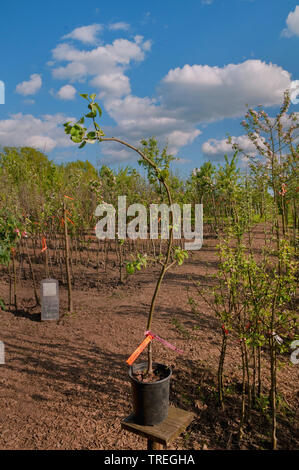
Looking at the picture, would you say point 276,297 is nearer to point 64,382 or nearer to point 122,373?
point 122,373

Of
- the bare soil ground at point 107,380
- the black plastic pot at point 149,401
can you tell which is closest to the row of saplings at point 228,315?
the black plastic pot at point 149,401

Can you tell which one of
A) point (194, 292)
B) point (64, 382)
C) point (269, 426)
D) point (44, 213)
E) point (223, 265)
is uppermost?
point (44, 213)

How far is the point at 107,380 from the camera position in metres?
3.36

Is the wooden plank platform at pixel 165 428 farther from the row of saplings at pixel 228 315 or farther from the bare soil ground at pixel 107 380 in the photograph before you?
the bare soil ground at pixel 107 380

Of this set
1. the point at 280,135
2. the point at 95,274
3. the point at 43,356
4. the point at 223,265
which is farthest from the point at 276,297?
the point at 95,274

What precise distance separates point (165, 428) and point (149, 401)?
178 mm

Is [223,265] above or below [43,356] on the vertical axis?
above

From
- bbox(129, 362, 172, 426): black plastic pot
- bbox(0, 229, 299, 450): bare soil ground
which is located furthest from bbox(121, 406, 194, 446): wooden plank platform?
bbox(0, 229, 299, 450): bare soil ground

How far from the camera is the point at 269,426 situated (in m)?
2.93

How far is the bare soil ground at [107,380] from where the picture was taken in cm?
269

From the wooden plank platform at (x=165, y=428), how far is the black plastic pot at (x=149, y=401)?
0.03 m

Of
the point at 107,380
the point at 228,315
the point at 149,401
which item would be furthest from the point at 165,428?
the point at 107,380

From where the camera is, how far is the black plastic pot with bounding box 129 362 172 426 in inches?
75.2
